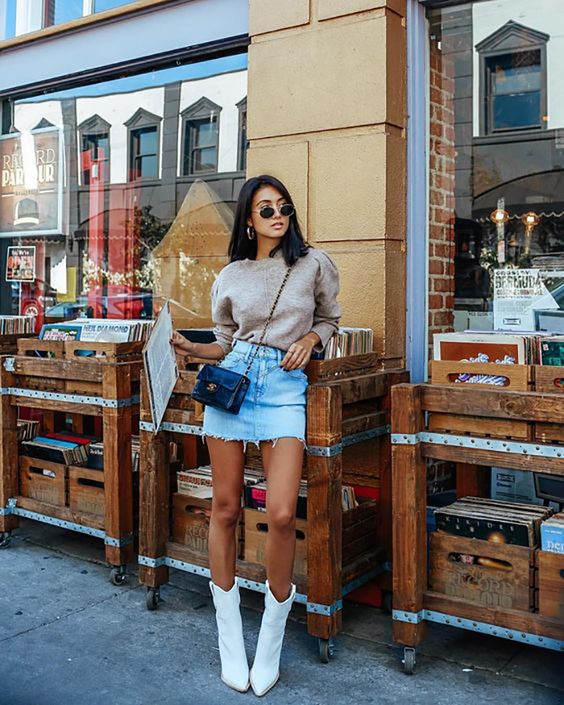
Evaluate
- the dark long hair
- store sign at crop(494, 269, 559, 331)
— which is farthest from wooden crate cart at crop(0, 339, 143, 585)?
store sign at crop(494, 269, 559, 331)

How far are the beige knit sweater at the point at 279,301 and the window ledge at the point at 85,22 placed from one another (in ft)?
9.71

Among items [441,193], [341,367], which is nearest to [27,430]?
[341,367]

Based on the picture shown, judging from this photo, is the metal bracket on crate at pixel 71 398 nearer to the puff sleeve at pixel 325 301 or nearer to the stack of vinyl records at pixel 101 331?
the stack of vinyl records at pixel 101 331

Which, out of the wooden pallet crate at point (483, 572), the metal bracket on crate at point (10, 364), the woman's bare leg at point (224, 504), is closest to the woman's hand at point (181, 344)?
the woman's bare leg at point (224, 504)

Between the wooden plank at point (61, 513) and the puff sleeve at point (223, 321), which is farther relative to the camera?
the wooden plank at point (61, 513)

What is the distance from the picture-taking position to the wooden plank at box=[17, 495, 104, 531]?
4.91m

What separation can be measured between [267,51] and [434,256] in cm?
168

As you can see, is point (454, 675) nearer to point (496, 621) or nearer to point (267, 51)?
point (496, 621)

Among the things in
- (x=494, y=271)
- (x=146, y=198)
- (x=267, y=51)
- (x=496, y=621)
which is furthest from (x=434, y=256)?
(x=146, y=198)

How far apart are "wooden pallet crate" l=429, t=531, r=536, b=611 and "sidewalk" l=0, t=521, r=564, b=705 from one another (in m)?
0.38

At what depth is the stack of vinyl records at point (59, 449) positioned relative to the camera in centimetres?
519

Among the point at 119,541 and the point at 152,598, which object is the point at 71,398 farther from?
the point at 152,598

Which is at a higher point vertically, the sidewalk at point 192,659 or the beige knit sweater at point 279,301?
the beige knit sweater at point 279,301

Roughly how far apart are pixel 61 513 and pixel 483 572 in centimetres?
271
